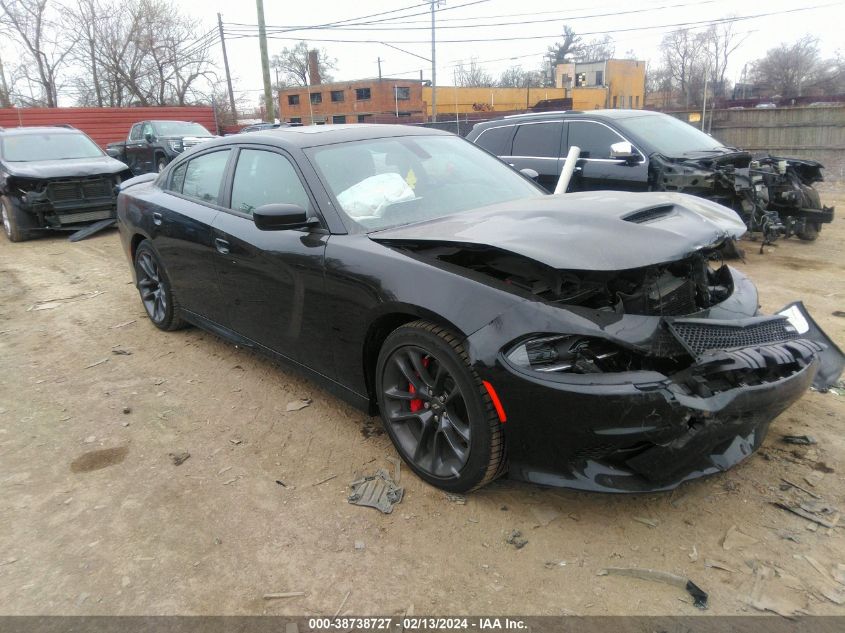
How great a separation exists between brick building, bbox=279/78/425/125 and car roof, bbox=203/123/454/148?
51.3m

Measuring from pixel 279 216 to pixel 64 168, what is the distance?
339 inches

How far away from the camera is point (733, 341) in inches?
97.7

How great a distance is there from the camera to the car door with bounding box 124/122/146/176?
15852mm

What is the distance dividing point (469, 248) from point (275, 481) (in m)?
1.55

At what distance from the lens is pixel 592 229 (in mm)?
2639

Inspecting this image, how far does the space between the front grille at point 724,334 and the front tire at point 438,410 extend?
2.76 feet

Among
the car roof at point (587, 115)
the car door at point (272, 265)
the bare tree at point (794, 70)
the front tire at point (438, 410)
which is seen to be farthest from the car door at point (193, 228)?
the bare tree at point (794, 70)

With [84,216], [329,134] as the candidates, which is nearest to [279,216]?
[329,134]

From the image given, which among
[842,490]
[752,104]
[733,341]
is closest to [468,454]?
[733,341]

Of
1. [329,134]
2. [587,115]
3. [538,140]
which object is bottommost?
[538,140]

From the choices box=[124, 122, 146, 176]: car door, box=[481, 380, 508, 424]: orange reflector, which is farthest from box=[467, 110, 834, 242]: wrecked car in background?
box=[124, 122, 146, 176]: car door

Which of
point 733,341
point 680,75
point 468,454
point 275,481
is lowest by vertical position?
point 275,481

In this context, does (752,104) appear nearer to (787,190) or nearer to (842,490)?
(787,190)

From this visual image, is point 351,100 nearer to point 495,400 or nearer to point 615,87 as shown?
point 615,87
